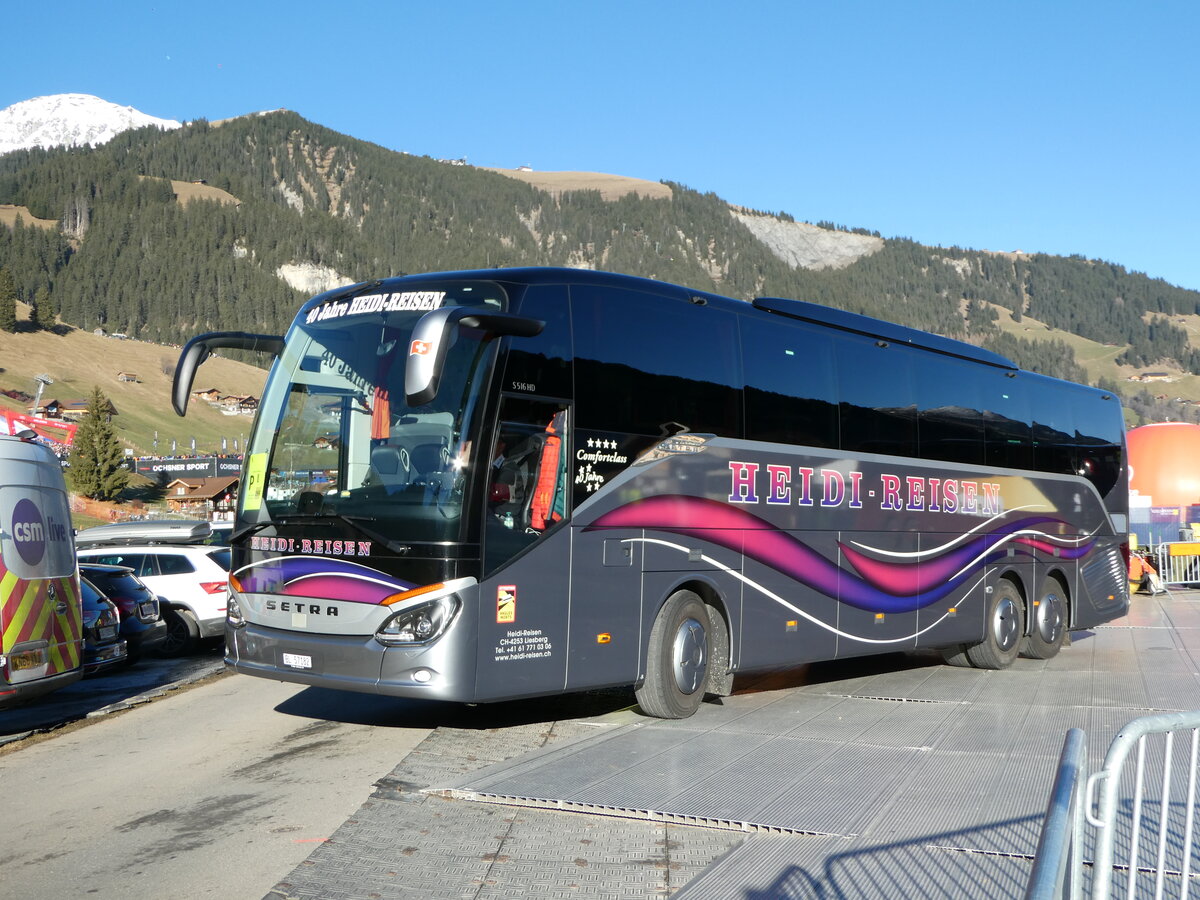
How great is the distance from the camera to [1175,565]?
30.0 metres

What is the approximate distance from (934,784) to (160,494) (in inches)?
3937

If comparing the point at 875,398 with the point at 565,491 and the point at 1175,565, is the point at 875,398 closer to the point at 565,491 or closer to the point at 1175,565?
the point at 565,491

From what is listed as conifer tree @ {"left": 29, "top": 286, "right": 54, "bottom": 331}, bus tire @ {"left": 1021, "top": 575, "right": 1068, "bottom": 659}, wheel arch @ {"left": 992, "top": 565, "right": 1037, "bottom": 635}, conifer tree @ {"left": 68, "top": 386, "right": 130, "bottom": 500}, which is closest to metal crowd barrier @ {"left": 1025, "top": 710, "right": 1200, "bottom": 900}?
wheel arch @ {"left": 992, "top": 565, "right": 1037, "bottom": 635}

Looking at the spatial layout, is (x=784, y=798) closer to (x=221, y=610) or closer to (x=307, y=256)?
(x=221, y=610)

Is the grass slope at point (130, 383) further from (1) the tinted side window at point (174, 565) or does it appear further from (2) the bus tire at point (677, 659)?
(2) the bus tire at point (677, 659)

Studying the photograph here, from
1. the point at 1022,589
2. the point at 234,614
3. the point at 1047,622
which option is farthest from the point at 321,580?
the point at 1047,622

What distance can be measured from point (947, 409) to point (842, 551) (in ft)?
9.80

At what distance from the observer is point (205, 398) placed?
142 metres

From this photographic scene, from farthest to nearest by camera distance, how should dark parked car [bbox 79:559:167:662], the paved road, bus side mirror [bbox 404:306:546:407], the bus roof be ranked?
dark parked car [bbox 79:559:167:662], the bus roof, bus side mirror [bbox 404:306:546:407], the paved road

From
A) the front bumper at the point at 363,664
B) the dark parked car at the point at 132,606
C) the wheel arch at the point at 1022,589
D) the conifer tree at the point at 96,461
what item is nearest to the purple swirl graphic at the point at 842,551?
the wheel arch at the point at 1022,589

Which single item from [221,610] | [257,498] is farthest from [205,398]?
[257,498]

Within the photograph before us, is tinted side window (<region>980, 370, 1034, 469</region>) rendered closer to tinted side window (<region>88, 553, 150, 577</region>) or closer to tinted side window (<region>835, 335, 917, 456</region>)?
tinted side window (<region>835, 335, 917, 456</region>)

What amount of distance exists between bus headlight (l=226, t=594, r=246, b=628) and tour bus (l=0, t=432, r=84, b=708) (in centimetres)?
173

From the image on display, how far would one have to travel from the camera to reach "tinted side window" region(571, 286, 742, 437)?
372 inches
